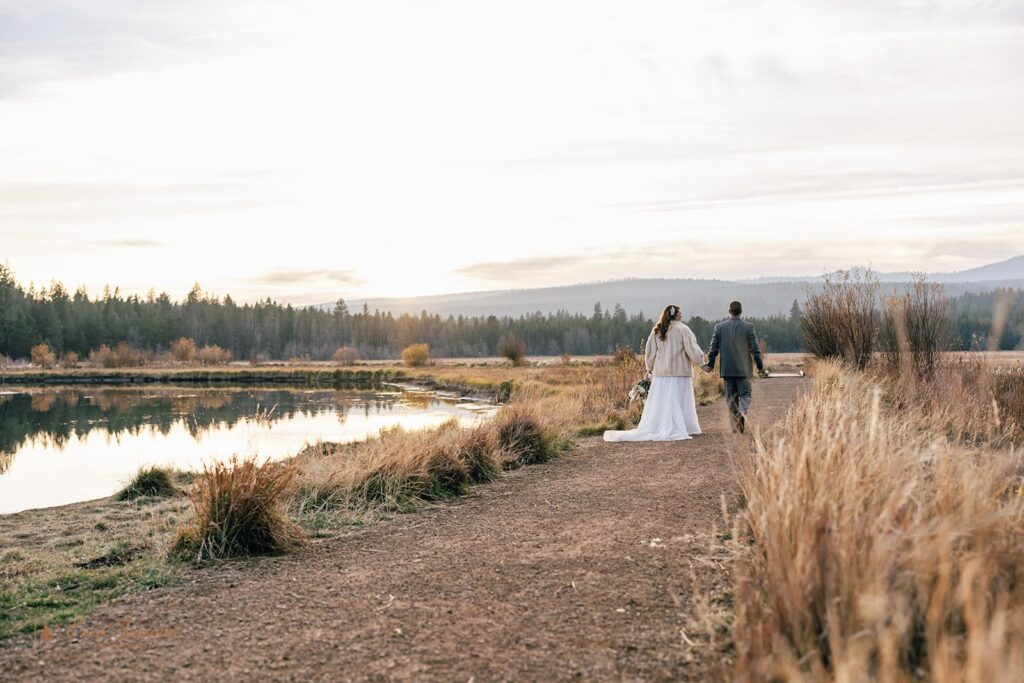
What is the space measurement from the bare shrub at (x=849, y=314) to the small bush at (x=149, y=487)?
15.5 meters

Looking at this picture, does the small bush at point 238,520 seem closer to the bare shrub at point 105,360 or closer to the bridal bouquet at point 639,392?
the bridal bouquet at point 639,392

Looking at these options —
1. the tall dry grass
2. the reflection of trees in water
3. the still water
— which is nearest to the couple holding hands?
the still water

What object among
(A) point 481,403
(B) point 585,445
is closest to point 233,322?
(A) point 481,403

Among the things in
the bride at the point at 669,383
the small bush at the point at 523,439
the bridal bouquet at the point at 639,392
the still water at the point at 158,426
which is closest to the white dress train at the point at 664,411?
the bride at the point at 669,383

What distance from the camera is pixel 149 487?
37.0ft

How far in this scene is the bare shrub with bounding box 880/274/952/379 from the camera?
51.3 ft

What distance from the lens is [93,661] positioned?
13.9ft

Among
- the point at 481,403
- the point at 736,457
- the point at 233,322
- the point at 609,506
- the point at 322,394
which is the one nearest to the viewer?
the point at 609,506

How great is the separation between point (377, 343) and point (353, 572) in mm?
134940

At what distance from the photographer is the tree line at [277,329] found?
94.6m

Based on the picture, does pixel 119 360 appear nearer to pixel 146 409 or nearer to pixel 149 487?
pixel 146 409

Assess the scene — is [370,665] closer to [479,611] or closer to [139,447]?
[479,611]

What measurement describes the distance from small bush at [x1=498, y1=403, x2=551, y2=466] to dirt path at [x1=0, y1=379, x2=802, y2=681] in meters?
3.26

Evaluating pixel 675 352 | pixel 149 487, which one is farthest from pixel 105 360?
pixel 675 352
